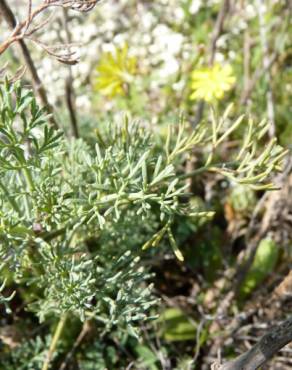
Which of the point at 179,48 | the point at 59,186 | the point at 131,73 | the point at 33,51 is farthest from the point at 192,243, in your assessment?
the point at 33,51

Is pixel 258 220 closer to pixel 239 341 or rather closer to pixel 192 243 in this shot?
pixel 192 243

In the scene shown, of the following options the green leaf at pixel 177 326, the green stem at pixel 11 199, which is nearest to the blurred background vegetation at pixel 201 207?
the green leaf at pixel 177 326

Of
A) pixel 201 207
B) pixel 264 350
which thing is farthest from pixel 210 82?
pixel 264 350

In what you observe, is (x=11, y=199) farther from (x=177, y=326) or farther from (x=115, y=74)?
(x=115, y=74)

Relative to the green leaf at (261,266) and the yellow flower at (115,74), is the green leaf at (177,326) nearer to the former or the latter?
the green leaf at (261,266)

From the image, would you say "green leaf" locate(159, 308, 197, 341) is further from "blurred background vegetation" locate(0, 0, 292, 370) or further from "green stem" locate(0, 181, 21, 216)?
"green stem" locate(0, 181, 21, 216)
